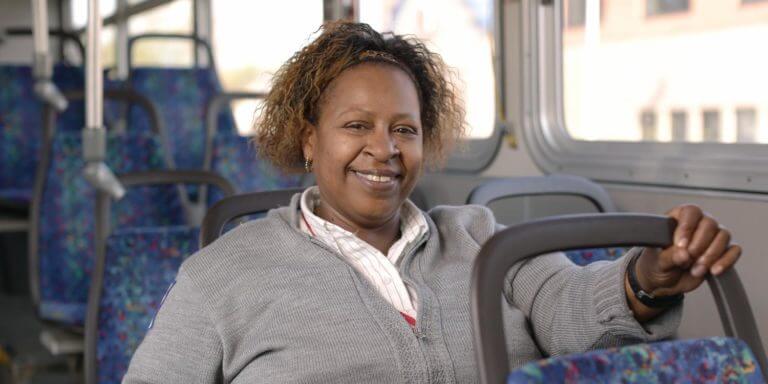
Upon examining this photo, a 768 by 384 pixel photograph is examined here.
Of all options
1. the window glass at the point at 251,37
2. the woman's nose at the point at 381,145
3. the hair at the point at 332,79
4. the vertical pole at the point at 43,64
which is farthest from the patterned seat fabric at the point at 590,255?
the window glass at the point at 251,37

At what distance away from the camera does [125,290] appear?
2480mm

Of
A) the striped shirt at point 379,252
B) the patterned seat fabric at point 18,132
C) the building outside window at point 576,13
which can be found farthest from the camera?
the patterned seat fabric at point 18,132

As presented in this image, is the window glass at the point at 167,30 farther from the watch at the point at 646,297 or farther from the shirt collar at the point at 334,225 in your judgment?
the watch at the point at 646,297

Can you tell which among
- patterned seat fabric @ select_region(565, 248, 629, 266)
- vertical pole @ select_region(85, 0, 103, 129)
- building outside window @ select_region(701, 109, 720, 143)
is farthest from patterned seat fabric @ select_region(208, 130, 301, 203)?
patterned seat fabric @ select_region(565, 248, 629, 266)

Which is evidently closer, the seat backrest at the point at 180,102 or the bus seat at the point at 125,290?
the bus seat at the point at 125,290

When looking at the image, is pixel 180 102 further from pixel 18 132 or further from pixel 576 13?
pixel 576 13

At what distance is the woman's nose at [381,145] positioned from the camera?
5.60 feet

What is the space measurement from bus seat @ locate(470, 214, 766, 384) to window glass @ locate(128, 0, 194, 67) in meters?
5.95

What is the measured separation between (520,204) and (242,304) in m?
1.96

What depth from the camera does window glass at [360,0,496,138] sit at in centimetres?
363

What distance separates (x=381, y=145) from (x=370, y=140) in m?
0.03

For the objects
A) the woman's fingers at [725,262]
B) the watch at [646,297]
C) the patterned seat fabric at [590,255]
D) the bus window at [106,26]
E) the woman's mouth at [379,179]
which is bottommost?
the patterned seat fabric at [590,255]

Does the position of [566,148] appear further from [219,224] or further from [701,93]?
[219,224]

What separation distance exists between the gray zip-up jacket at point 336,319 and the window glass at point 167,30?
5425 millimetres
